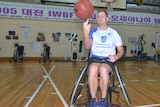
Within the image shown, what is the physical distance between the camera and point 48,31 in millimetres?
8469

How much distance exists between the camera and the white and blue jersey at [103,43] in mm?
2141

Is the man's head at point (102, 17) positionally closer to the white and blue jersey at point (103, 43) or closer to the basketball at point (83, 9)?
the white and blue jersey at point (103, 43)

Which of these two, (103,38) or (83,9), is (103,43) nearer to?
(103,38)

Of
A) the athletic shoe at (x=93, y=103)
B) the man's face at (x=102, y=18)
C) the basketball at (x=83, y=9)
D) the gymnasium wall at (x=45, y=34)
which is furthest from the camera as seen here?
the gymnasium wall at (x=45, y=34)

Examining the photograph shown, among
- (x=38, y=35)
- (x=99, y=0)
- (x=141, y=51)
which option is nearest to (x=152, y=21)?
(x=141, y=51)

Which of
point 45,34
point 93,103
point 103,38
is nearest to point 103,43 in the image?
point 103,38

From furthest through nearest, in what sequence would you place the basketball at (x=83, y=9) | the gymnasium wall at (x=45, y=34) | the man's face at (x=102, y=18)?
the gymnasium wall at (x=45, y=34) → the basketball at (x=83, y=9) → the man's face at (x=102, y=18)

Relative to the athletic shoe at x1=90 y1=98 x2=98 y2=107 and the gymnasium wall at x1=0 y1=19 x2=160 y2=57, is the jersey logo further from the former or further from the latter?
the gymnasium wall at x1=0 y1=19 x2=160 y2=57

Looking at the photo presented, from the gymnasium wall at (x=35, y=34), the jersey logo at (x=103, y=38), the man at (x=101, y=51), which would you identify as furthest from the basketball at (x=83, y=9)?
the gymnasium wall at (x=35, y=34)

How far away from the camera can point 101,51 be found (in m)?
2.14

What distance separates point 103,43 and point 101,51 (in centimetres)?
10

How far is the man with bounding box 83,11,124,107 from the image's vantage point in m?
1.97

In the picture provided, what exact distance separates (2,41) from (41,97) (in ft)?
20.1

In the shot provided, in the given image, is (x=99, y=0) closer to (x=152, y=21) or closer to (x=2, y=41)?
(x=152, y=21)
